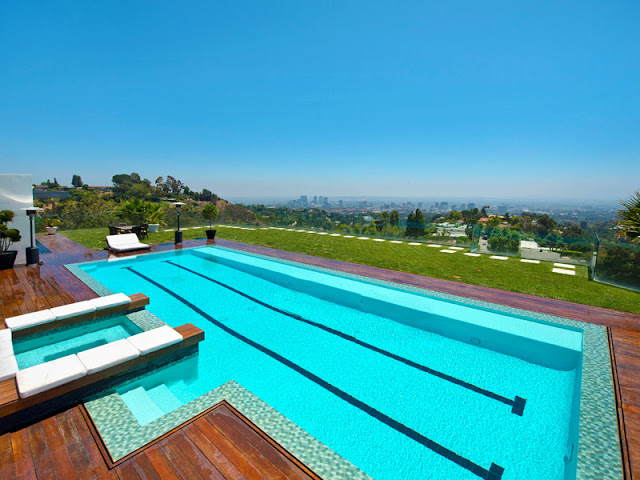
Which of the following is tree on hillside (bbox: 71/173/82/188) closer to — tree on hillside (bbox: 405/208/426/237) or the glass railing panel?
tree on hillside (bbox: 405/208/426/237)

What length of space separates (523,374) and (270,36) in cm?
1448

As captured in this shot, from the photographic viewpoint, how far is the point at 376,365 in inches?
135

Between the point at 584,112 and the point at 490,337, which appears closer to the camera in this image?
the point at 490,337

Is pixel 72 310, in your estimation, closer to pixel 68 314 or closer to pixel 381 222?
pixel 68 314

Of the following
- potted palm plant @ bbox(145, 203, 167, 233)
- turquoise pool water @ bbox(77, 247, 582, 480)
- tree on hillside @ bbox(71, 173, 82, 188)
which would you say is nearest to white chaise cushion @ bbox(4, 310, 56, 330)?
turquoise pool water @ bbox(77, 247, 582, 480)

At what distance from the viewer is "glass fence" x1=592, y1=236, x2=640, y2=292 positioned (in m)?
6.03

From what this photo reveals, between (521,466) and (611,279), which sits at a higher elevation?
(611,279)

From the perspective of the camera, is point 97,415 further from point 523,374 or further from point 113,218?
point 113,218

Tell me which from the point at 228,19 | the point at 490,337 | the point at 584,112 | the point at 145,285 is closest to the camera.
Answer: the point at 490,337

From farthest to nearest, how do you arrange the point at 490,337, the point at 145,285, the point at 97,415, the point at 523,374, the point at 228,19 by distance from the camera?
the point at 228,19 < the point at 145,285 < the point at 490,337 < the point at 523,374 < the point at 97,415

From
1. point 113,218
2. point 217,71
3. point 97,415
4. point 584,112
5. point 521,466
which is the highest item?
point 584,112

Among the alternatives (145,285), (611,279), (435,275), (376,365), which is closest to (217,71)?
(145,285)

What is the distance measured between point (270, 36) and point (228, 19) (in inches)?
69.4

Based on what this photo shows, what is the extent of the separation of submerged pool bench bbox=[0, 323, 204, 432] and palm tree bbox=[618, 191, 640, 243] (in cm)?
868
